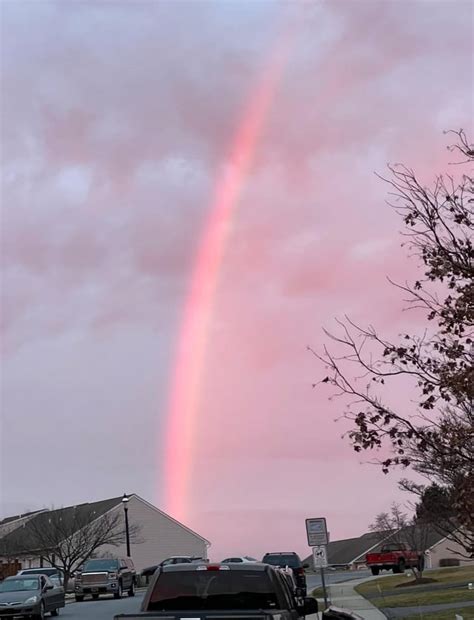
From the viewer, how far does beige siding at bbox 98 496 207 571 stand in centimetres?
7384

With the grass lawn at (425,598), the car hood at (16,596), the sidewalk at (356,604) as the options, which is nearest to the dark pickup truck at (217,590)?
the sidewalk at (356,604)

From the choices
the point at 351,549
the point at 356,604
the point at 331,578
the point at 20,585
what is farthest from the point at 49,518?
the point at 356,604

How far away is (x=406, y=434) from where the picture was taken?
9562 millimetres

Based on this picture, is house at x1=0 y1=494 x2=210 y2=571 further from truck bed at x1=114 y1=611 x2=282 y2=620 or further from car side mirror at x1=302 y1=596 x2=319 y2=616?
truck bed at x1=114 y1=611 x2=282 y2=620

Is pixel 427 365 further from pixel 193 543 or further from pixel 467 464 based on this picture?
pixel 193 543

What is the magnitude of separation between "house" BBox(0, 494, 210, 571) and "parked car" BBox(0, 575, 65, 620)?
32.8 m

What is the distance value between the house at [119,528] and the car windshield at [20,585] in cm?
3282

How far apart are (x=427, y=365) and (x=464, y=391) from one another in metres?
0.85

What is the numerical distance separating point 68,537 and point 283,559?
25.8m

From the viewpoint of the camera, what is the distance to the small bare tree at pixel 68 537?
57906mm

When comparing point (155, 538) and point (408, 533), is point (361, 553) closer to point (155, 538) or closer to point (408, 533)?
point (155, 538)

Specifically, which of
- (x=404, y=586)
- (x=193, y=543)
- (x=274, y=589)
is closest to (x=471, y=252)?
(x=274, y=589)

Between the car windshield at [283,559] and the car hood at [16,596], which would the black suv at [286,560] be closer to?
the car windshield at [283,559]

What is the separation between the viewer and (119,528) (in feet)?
232
